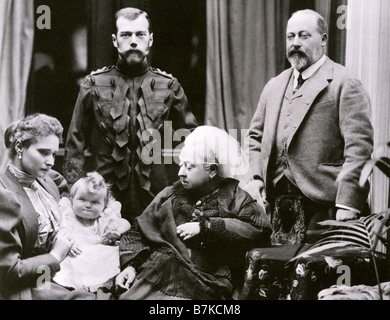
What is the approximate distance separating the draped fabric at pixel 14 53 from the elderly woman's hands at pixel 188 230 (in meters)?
1.34

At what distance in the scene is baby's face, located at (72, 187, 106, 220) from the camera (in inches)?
205

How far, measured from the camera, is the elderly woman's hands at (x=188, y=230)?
5.11 meters

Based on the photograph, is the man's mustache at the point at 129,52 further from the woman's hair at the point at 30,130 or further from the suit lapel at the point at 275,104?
the suit lapel at the point at 275,104

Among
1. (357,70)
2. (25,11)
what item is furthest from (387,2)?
(25,11)

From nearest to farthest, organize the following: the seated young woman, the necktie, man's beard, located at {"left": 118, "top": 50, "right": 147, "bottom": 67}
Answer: the seated young woman < the necktie < man's beard, located at {"left": 118, "top": 50, "right": 147, "bottom": 67}

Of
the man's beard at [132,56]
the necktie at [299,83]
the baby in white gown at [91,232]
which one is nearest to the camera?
the baby in white gown at [91,232]

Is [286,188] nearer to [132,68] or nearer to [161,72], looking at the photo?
[161,72]

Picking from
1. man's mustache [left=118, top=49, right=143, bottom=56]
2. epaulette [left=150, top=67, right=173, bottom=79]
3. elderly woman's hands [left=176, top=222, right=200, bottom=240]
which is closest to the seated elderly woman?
elderly woman's hands [left=176, top=222, right=200, bottom=240]

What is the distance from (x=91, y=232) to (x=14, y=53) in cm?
135

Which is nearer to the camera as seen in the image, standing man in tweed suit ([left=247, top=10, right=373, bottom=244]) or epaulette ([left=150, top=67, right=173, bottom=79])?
standing man in tweed suit ([left=247, top=10, right=373, bottom=244])

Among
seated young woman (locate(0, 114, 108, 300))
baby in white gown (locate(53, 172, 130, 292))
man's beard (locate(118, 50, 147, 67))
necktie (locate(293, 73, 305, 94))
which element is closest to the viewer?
seated young woman (locate(0, 114, 108, 300))

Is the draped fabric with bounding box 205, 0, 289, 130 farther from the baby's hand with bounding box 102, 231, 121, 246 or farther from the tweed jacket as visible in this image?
the baby's hand with bounding box 102, 231, 121, 246

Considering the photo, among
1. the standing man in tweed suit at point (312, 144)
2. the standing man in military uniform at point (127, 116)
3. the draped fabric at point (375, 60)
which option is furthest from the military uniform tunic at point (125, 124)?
the draped fabric at point (375, 60)

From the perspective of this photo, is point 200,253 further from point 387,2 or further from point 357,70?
point 387,2
